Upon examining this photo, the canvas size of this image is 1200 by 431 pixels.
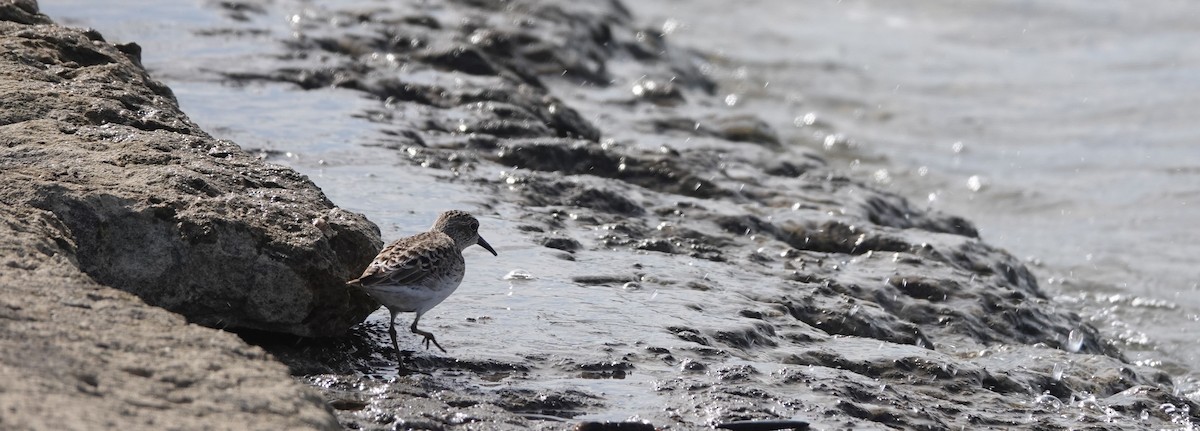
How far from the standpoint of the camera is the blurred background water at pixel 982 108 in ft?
36.1

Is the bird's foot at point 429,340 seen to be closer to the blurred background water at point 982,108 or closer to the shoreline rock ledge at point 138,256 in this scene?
the shoreline rock ledge at point 138,256

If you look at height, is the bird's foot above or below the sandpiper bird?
below

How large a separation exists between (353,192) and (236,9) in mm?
5799

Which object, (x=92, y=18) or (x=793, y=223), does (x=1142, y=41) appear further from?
(x=92, y=18)

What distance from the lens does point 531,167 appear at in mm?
10844

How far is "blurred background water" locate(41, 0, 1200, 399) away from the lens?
36.1ft

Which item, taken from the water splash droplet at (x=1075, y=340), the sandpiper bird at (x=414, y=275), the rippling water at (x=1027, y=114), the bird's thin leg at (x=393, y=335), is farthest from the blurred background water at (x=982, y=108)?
the bird's thin leg at (x=393, y=335)

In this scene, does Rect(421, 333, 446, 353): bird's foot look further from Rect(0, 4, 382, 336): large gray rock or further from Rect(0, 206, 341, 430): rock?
Rect(0, 206, 341, 430): rock

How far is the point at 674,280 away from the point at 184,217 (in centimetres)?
324

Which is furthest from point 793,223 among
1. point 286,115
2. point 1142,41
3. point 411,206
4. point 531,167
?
point 1142,41

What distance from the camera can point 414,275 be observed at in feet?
19.8

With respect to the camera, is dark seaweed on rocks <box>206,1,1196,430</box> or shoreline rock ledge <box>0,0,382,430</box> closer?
shoreline rock ledge <box>0,0,382,430</box>

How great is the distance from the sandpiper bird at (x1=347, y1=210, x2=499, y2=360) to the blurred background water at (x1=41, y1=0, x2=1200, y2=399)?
1786 mm

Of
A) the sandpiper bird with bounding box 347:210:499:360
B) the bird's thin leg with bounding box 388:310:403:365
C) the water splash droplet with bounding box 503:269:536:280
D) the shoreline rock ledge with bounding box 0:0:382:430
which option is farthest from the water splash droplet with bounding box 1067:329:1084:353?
the shoreline rock ledge with bounding box 0:0:382:430
